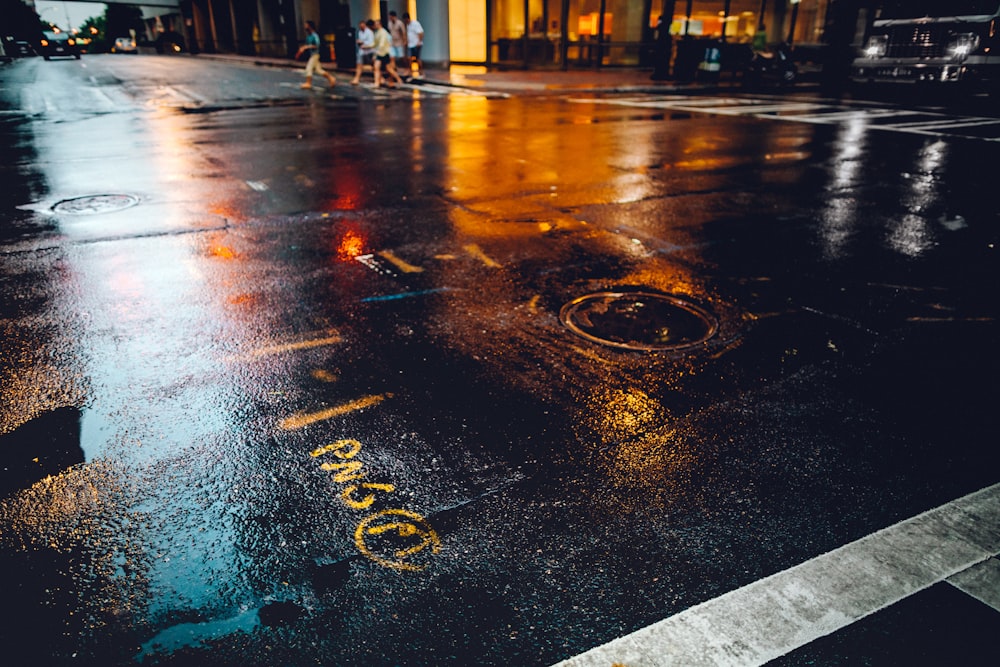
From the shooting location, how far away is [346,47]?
31812 millimetres

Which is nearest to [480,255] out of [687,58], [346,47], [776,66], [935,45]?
[935,45]

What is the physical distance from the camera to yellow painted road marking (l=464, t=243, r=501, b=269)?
18.9 feet

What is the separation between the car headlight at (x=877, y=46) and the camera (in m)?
17.9

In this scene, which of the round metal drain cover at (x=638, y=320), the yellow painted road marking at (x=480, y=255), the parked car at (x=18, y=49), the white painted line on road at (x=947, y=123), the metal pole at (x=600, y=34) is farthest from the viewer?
the parked car at (x=18, y=49)

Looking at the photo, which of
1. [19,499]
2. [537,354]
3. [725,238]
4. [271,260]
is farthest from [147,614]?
[725,238]

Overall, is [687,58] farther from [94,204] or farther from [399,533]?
[399,533]

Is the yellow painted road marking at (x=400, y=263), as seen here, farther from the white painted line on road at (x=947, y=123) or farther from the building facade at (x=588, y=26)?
the building facade at (x=588, y=26)

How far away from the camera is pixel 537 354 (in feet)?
13.5

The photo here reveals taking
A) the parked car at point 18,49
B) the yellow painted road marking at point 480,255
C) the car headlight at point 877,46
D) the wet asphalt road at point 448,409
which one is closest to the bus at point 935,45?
the car headlight at point 877,46

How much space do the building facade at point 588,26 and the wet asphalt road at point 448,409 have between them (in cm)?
2465

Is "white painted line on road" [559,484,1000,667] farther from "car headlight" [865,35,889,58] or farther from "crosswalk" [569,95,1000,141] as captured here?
"car headlight" [865,35,889,58]

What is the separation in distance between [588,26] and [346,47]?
12.4 metres

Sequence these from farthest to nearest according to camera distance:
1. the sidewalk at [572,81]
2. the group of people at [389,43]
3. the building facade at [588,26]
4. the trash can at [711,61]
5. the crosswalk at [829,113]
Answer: the building facade at [588,26], the trash can at [711,61], the group of people at [389,43], the sidewalk at [572,81], the crosswalk at [829,113]

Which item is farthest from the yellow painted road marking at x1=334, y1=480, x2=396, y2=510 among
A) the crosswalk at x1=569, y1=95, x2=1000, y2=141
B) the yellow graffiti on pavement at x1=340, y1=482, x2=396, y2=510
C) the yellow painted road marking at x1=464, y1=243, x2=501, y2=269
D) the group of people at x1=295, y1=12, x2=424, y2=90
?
the group of people at x1=295, y1=12, x2=424, y2=90
